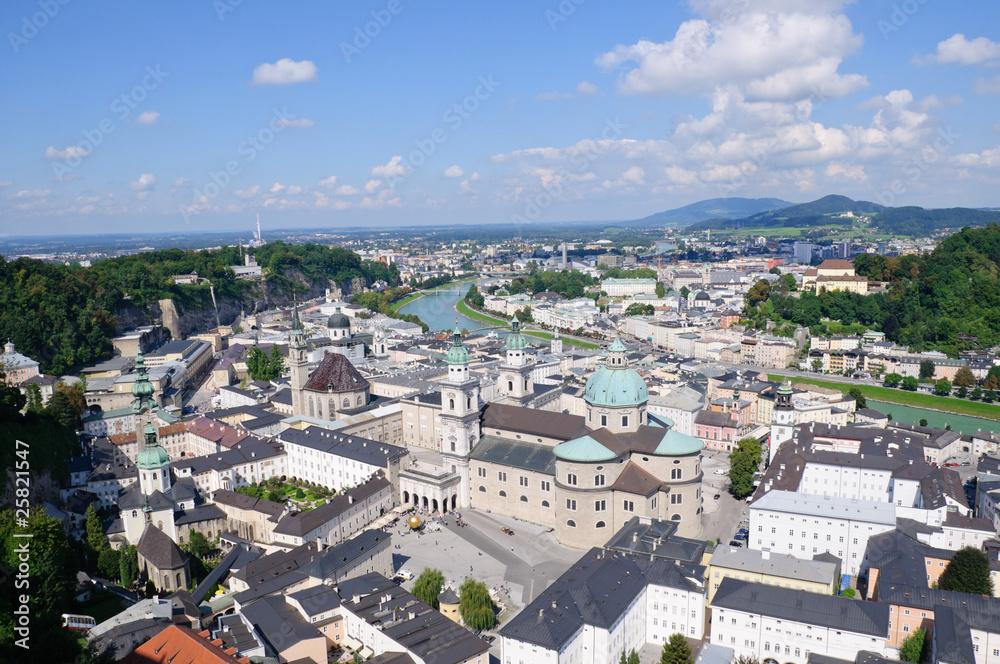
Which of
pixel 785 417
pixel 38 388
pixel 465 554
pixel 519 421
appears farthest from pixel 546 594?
pixel 38 388

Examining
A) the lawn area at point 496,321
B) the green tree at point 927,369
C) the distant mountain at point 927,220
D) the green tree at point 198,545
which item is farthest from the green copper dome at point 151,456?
the distant mountain at point 927,220

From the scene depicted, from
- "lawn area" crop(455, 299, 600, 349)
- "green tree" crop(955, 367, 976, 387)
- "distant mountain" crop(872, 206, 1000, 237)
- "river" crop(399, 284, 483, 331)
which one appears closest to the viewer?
"green tree" crop(955, 367, 976, 387)

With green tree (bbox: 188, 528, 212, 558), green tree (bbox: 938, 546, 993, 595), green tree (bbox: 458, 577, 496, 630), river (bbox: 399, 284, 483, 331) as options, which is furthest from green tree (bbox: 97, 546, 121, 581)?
river (bbox: 399, 284, 483, 331)

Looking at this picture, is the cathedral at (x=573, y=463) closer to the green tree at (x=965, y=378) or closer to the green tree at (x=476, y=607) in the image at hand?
the green tree at (x=476, y=607)

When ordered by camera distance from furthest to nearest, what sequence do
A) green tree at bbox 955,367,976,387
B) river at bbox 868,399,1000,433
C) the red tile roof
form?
green tree at bbox 955,367,976,387 → river at bbox 868,399,1000,433 → the red tile roof

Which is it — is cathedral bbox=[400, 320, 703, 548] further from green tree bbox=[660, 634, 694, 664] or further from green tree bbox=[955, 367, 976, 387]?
green tree bbox=[955, 367, 976, 387]

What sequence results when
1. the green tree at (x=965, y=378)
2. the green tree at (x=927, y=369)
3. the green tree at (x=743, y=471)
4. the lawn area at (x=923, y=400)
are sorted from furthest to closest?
the green tree at (x=927, y=369) → the green tree at (x=965, y=378) → the lawn area at (x=923, y=400) → the green tree at (x=743, y=471)

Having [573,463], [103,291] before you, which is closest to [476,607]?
[573,463]
